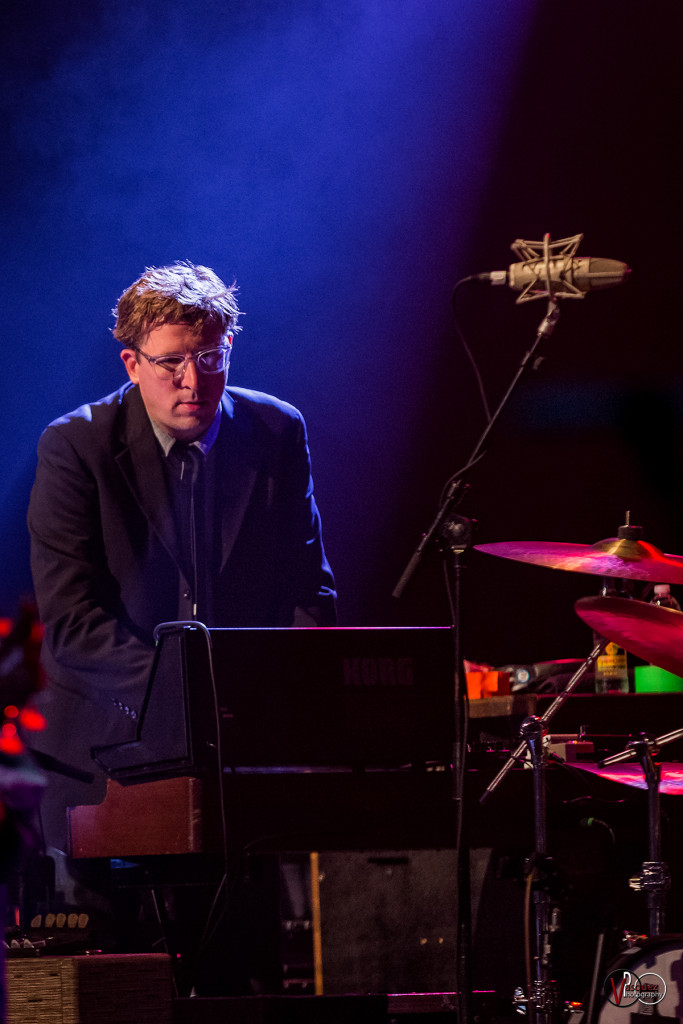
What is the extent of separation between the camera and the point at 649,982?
2479mm

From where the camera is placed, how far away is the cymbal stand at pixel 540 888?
8.12 ft

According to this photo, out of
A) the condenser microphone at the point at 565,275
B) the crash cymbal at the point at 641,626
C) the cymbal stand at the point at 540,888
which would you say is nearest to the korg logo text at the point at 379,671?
the cymbal stand at the point at 540,888

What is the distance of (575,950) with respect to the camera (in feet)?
10.6

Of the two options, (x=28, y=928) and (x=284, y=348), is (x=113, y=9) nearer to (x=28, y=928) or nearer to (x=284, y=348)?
(x=284, y=348)

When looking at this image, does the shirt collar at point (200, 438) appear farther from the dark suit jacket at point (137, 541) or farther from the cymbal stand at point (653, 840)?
the cymbal stand at point (653, 840)

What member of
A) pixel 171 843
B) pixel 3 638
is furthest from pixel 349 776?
pixel 3 638

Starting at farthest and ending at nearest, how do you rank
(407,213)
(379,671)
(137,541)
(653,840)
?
(407,213) < (137,541) < (653,840) < (379,671)

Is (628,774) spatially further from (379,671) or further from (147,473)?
(147,473)

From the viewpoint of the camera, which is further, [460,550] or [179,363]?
[179,363]

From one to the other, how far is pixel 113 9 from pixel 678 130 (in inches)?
77.7

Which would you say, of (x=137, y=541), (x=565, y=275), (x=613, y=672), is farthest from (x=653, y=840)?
(x=137, y=541)

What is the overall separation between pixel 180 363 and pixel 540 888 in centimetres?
191

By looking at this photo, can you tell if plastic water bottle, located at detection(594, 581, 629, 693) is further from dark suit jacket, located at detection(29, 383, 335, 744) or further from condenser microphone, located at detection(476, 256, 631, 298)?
condenser microphone, located at detection(476, 256, 631, 298)

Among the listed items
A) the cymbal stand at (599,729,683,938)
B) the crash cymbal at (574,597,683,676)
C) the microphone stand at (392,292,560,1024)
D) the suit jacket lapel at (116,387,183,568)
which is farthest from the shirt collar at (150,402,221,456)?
the cymbal stand at (599,729,683,938)
